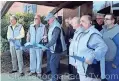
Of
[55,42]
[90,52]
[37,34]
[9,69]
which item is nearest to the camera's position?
[90,52]

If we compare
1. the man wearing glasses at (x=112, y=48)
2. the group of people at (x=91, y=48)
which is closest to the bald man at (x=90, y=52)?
the group of people at (x=91, y=48)

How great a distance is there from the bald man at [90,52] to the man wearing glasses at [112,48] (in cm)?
31

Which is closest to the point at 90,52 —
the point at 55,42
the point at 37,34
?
the point at 55,42

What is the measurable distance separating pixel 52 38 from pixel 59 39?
0.18 meters

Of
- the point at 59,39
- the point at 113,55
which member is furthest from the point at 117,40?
the point at 59,39

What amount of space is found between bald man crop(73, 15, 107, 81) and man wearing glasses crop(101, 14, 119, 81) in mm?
310

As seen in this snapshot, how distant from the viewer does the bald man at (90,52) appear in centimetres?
403

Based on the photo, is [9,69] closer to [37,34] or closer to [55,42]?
[37,34]

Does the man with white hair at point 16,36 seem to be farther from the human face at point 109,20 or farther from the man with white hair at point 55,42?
the human face at point 109,20

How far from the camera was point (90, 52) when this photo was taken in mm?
4105

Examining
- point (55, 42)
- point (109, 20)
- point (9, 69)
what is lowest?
point (9, 69)

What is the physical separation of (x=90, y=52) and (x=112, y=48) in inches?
21.0

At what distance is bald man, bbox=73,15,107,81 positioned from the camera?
159 inches

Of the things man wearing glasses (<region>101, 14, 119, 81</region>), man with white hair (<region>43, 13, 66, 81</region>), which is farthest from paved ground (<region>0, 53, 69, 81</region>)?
man wearing glasses (<region>101, 14, 119, 81</region>)
